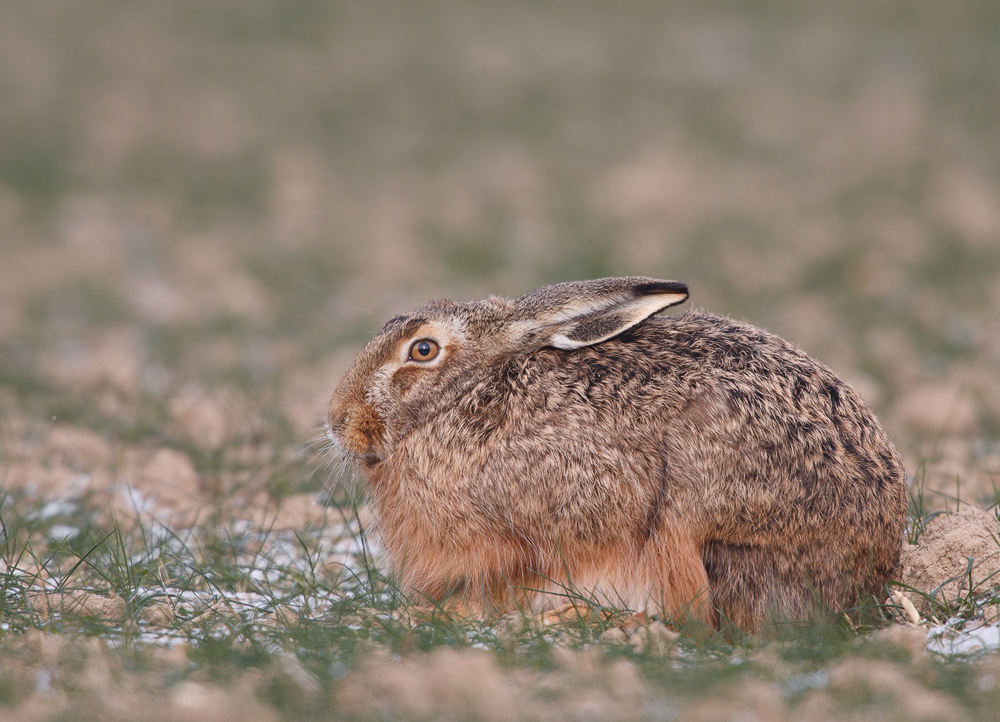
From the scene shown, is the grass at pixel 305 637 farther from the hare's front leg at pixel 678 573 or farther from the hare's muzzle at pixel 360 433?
the hare's muzzle at pixel 360 433

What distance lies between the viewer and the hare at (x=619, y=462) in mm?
4133

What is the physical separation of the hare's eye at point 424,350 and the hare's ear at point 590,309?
34 cm

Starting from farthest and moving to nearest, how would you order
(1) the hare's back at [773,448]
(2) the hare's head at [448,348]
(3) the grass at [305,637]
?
1. (2) the hare's head at [448,348]
2. (1) the hare's back at [773,448]
3. (3) the grass at [305,637]

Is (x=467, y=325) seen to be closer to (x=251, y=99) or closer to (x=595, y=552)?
(x=595, y=552)

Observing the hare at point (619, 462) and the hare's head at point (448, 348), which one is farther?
the hare's head at point (448, 348)

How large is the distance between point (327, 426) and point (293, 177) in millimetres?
11091

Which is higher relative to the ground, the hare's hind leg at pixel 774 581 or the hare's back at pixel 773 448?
the hare's back at pixel 773 448

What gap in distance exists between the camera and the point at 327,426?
4734 millimetres

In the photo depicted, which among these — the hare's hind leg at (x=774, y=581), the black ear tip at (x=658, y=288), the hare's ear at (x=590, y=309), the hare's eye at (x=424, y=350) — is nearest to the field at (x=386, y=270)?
the hare's hind leg at (x=774, y=581)

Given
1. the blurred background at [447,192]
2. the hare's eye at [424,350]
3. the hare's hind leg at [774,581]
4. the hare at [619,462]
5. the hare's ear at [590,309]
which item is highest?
the blurred background at [447,192]

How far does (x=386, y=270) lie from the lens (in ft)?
40.2

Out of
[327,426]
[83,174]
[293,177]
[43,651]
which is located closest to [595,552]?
[327,426]

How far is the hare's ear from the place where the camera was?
4434 mm

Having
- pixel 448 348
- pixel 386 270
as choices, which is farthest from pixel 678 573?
pixel 386 270
